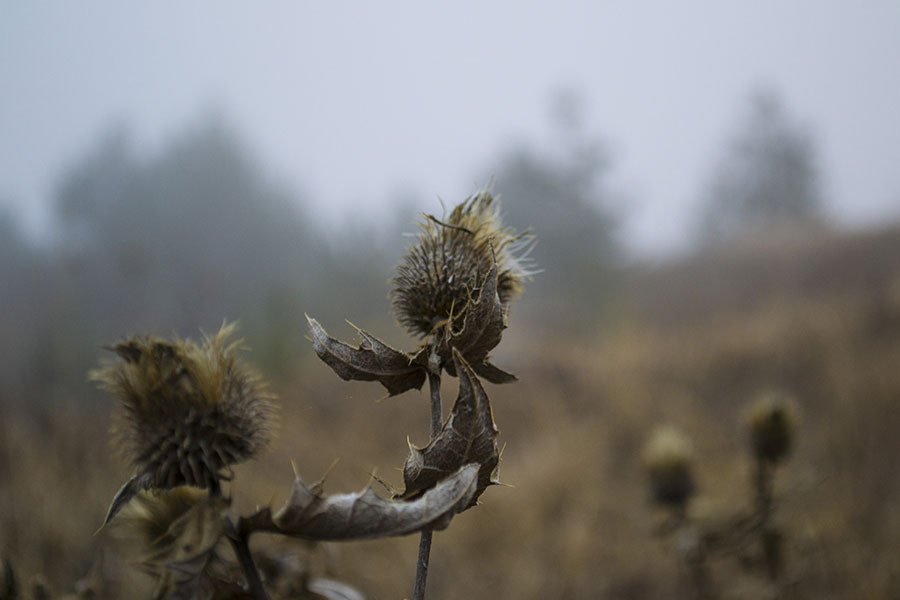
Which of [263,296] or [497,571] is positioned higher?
[263,296]

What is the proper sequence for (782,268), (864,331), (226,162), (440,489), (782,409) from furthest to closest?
(782,268) < (226,162) < (864,331) < (782,409) < (440,489)

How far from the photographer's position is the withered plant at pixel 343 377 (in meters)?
0.45

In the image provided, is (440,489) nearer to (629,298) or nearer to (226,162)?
(226,162)

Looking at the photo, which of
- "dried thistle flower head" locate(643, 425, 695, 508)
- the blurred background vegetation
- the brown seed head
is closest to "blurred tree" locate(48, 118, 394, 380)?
the blurred background vegetation

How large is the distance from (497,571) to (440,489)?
11.4 ft

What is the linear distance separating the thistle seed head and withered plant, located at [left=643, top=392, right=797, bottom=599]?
1.07 m

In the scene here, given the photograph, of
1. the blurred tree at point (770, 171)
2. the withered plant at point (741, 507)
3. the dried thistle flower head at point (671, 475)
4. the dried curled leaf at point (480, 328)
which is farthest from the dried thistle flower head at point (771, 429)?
the blurred tree at point (770, 171)

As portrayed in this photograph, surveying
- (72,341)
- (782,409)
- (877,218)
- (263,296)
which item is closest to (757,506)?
(782,409)

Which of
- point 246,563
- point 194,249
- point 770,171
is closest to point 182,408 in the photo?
point 246,563

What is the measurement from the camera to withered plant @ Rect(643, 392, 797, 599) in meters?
1.34

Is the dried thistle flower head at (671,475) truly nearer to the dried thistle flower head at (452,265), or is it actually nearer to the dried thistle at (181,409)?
the dried thistle flower head at (452,265)

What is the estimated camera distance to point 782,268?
44.9ft

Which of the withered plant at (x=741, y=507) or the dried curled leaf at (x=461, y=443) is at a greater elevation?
the withered plant at (x=741, y=507)

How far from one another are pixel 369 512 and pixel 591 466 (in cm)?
477
